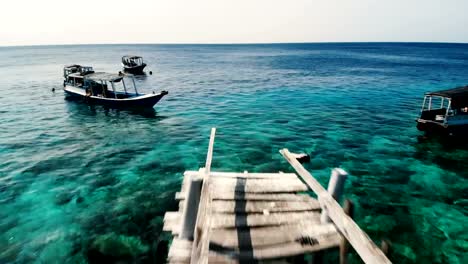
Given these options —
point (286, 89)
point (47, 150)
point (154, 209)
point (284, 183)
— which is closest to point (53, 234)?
point (154, 209)

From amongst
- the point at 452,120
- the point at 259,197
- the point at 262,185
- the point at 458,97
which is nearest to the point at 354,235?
the point at 259,197

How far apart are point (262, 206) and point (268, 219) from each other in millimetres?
604

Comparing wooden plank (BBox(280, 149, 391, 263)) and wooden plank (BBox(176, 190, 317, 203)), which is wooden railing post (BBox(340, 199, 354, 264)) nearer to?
wooden plank (BBox(280, 149, 391, 263))

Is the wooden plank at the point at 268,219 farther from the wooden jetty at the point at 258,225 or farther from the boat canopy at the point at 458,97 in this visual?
the boat canopy at the point at 458,97

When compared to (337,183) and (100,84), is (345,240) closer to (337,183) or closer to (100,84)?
(337,183)

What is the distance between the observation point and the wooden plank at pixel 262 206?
701 cm

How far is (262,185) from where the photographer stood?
27.5 feet

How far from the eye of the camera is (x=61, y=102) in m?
33.2

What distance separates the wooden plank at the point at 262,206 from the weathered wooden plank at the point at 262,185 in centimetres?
64

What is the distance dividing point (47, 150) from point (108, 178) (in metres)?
7.21

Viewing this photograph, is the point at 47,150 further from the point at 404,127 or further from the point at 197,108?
the point at 404,127

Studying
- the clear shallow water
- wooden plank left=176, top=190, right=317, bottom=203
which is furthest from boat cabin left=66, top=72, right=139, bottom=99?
wooden plank left=176, top=190, right=317, bottom=203

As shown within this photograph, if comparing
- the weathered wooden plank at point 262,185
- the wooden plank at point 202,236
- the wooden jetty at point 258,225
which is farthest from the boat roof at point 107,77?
the wooden plank at point 202,236

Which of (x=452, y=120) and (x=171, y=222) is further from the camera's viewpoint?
(x=452, y=120)
